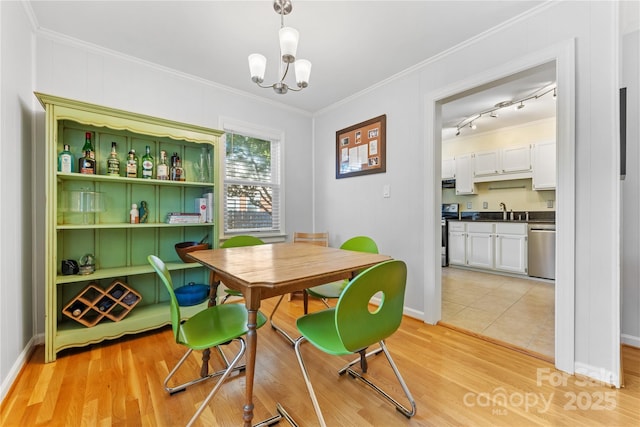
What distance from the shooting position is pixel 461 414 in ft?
4.42

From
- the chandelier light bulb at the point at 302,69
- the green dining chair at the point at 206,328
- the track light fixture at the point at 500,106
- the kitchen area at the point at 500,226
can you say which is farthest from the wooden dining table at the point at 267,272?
the track light fixture at the point at 500,106

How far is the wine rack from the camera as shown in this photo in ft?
6.63

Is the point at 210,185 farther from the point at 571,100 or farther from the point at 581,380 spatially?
the point at 581,380

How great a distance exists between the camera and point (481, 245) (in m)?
4.51

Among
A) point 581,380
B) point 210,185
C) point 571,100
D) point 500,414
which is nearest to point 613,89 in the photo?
point 571,100

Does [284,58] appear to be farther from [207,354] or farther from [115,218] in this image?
[115,218]

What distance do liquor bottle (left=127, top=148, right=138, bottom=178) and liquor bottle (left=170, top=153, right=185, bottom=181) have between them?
29cm

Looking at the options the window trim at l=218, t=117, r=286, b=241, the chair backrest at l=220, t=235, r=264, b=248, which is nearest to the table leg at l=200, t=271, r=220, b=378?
the chair backrest at l=220, t=235, r=264, b=248

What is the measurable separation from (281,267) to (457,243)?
14.6 feet

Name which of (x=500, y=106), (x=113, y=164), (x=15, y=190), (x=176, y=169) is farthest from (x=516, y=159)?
(x=15, y=190)

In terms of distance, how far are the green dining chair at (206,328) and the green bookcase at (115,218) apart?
96 centimetres

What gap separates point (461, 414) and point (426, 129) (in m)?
2.15

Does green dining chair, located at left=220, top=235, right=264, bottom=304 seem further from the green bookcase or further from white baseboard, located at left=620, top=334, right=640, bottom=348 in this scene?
white baseboard, located at left=620, top=334, right=640, bottom=348

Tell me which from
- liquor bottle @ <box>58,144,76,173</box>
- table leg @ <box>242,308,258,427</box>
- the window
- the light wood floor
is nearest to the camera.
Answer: table leg @ <box>242,308,258,427</box>
